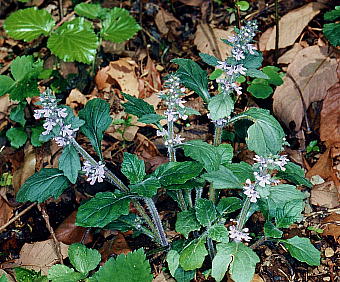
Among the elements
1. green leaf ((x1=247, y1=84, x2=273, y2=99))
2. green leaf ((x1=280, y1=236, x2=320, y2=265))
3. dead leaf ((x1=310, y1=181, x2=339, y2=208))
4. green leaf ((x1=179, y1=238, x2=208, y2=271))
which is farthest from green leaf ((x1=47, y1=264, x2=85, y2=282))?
green leaf ((x1=247, y1=84, x2=273, y2=99))

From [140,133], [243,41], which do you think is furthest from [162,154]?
[243,41]

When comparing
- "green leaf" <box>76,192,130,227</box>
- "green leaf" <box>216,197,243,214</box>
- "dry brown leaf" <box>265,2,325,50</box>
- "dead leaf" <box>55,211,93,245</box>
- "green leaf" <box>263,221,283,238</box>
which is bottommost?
"dead leaf" <box>55,211,93,245</box>

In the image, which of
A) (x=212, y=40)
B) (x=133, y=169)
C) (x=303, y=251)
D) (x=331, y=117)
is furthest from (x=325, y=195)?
(x=212, y=40)

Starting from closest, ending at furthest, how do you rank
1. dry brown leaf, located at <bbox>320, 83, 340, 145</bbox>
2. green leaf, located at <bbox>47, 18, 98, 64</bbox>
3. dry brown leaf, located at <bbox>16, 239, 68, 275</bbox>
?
1. dry brown leaf, located at <bbox>16, 239, 68, 275</bbox>
2. dry brown leaf, located at <bbox>320, 83, 340, 145</bbox>
3. green leaf, located at <bbox>47, 18, 98, 64</bbox>

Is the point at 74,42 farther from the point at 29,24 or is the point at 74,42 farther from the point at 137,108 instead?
the point at 137,108

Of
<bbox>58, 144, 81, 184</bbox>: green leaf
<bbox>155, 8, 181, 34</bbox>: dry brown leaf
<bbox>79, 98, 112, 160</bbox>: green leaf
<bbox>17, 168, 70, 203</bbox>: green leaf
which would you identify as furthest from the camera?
<bbox>155, 8, 181, 34</bbox>: dry brown leaf

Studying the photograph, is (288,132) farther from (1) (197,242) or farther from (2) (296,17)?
(1) (197,242)

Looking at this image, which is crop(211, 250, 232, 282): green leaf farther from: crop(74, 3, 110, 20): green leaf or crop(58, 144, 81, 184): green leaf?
crop(74, 3, 110, 20): green leaf
